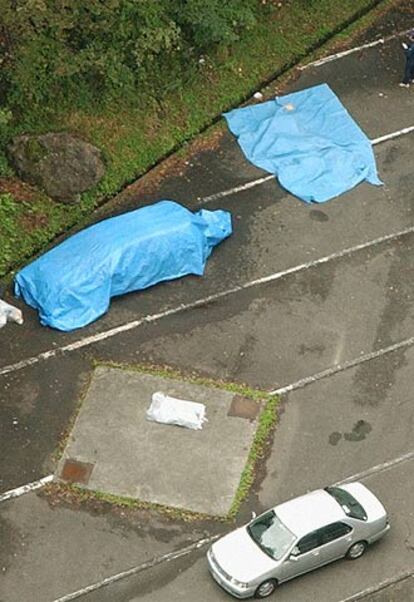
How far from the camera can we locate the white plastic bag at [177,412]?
21.1 meters

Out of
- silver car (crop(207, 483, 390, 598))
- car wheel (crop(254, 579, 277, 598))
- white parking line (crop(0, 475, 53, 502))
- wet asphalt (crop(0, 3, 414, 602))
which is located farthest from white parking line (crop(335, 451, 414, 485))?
white parking line (crop(0, 475, 53, 502))

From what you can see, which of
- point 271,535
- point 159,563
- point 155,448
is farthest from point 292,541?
point 155,448

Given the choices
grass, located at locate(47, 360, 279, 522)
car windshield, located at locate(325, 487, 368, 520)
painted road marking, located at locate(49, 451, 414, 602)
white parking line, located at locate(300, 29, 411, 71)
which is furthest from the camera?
white parking line, located at locate(300, 29, 411, 71)

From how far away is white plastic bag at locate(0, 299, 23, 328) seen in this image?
22859mm

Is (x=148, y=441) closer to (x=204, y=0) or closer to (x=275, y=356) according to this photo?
(x=275, y=356)

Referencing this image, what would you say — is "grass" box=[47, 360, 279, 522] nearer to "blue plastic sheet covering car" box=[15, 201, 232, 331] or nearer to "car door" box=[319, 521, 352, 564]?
"blue plastic sheet covering car" box=[15, 201, 232, 331]

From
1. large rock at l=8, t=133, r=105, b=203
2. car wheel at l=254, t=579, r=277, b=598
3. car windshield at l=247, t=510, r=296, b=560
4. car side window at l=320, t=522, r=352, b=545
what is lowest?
car wheel at l=254, t=579, r=277, b=598

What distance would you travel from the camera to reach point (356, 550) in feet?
62.5

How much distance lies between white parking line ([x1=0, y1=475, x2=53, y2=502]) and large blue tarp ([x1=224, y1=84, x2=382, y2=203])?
8.84 metres

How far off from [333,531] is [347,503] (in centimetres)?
66

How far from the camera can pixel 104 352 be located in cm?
2259

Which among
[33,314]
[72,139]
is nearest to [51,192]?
[72,139]

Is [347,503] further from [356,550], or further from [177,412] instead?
[177,412]

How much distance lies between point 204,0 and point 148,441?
11.3 metres
